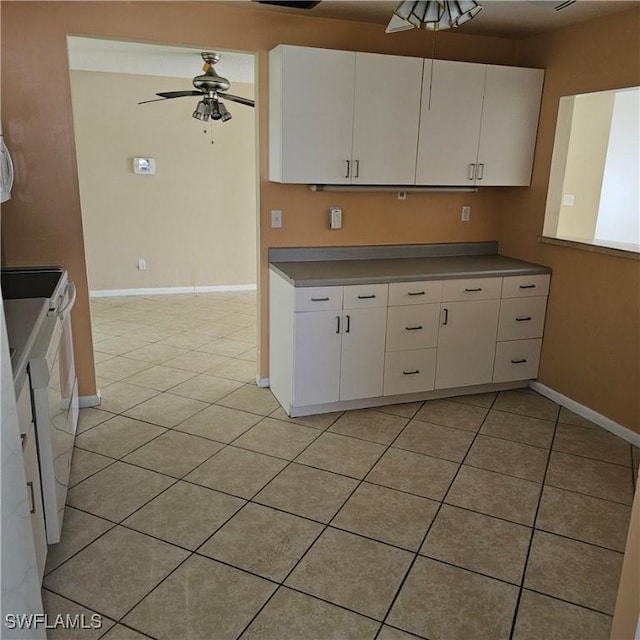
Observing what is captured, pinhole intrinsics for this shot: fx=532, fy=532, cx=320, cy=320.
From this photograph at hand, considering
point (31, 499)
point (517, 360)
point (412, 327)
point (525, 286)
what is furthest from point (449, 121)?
point (31, 499)

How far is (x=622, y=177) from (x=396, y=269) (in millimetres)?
2437

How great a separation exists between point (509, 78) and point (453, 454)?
94.1 inches

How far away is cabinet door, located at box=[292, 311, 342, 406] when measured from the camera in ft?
10.2

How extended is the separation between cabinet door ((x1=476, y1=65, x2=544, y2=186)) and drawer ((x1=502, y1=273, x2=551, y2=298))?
0.66 metres

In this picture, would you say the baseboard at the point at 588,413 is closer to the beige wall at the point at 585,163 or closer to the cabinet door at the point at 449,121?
the beige wall at the point at 585,163

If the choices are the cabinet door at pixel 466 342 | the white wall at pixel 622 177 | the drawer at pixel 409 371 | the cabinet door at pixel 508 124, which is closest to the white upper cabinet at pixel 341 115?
the cabinet door at pixel 508 124

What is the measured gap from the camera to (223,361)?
423 centimetres

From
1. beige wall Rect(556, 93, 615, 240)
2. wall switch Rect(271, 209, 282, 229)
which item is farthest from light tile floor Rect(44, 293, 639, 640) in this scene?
beige wall Rect(556, 93, 615, 240)

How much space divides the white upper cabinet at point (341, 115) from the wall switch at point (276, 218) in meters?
0.24

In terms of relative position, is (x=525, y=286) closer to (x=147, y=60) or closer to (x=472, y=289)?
(x=472, y=289)

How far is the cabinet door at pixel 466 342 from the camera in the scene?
342cm

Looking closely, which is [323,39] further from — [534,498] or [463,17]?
[534,498]

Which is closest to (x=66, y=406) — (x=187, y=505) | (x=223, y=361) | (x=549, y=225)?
(x=187, y=505)

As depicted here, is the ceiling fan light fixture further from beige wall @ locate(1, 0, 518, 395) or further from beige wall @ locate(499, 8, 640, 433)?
beige wall @ locate(499, 8, 640, 433)
